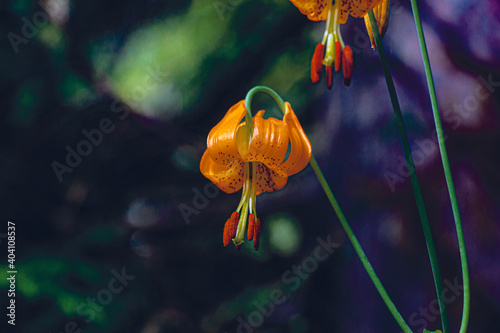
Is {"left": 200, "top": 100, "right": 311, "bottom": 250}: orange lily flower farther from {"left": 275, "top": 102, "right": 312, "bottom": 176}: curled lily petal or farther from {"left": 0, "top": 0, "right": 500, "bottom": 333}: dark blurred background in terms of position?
{"left": 0, "top": 0, "right": 500, "bottom": 333}: dark blurred background

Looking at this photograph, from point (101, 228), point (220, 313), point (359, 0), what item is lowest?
point (220, 313)

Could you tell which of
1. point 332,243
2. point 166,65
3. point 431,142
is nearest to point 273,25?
point 166,65

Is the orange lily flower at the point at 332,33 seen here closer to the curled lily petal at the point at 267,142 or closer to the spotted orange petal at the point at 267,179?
the curled lily petal at the point at 267,142

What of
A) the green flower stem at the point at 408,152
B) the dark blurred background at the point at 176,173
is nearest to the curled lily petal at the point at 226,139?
the green flower stem at the point at 408,152

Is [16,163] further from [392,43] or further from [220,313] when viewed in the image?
[392,43]

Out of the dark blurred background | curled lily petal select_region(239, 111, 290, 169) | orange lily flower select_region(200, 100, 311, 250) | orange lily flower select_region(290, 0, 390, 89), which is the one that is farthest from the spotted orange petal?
the dark blurred background

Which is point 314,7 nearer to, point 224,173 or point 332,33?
point 332,33
